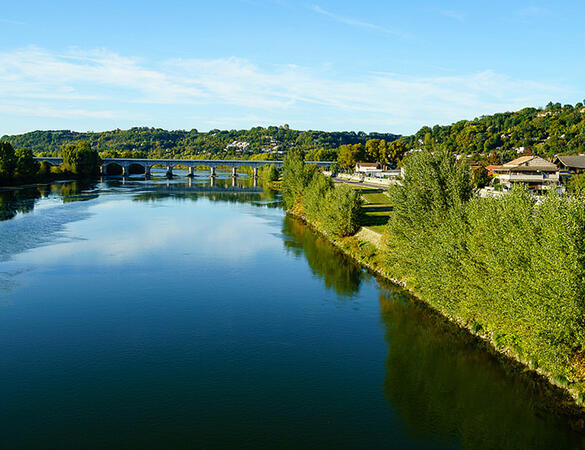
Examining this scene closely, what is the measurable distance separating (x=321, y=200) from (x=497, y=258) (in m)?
34.2

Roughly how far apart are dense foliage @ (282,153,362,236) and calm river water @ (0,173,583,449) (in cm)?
753

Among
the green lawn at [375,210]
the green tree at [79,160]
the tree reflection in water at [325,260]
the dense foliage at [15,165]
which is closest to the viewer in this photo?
the tree reflection in water at [325,260]

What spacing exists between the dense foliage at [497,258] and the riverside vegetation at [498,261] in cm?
4

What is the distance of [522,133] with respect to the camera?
6058 inches

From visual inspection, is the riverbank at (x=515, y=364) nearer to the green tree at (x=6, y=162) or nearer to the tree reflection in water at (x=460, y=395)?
the tree reflection in water at (x=460, y=395)

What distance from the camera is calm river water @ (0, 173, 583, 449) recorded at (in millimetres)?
16625

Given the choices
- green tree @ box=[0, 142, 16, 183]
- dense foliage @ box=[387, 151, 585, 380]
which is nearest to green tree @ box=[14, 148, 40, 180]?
green tree @ box=[0, 142, 16, 183]

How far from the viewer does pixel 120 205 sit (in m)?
73.5

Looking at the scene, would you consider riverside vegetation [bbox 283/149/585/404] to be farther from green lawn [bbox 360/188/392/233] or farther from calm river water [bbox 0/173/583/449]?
green lawn [bbox 360/188/392/233]

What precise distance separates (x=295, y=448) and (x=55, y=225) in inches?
1817

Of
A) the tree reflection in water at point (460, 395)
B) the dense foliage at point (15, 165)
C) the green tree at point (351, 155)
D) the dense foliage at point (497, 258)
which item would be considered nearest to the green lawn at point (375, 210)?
the dense foliage at point (497, 258)

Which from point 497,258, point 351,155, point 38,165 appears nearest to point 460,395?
point 497,258

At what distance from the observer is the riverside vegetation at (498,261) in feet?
60.5

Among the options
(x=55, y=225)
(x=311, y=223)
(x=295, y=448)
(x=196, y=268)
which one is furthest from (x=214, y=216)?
(x=295, y=448)
